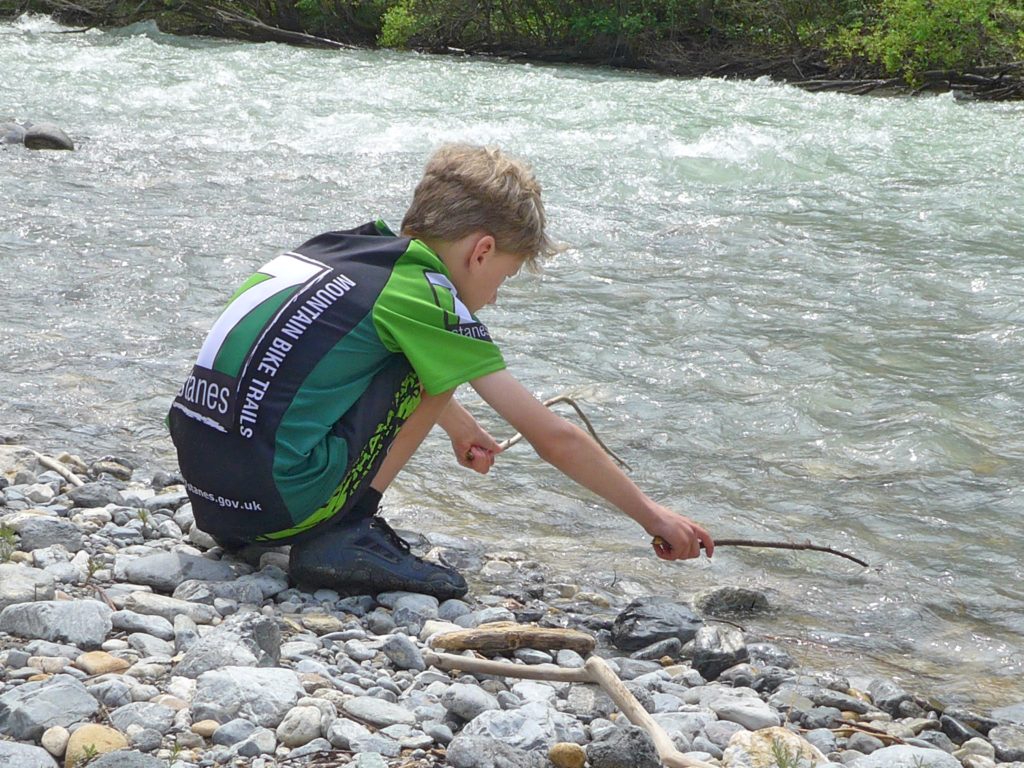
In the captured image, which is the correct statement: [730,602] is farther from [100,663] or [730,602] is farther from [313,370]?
[100,663]

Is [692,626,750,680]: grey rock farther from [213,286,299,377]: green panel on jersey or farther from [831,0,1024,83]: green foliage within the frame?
[831,0,1024,83]: green foliage

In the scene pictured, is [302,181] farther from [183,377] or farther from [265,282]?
[265,282]

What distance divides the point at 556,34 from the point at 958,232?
15.4 metres

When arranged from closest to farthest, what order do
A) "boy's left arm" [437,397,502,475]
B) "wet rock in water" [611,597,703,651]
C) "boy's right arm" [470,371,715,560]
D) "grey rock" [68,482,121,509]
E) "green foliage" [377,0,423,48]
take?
1. "boy's right arm" [470,371,715,560]
2. "wet rock in water" [611,597,703,651]
3. "boy's left arm" [437,397,502,475]
4. "grey rock" [68,482,121,509]
5. "green foliage" [377,0,423,48]

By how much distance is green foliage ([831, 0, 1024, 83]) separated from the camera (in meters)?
17.8

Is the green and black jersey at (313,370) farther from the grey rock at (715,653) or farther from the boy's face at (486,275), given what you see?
the grey rock at (715,653)

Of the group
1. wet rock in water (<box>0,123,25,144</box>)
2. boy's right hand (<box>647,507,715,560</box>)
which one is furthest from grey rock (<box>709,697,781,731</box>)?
wet rock in water (<box>0,123,25,144</box>)

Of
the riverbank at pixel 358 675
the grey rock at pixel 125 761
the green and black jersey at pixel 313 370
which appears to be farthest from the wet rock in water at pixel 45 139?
the grey rock at pixel 125 761

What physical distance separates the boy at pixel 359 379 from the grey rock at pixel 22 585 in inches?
17.2

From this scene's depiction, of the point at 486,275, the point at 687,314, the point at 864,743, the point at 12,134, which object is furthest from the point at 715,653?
the point at 12,134

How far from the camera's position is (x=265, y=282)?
3.18 meters

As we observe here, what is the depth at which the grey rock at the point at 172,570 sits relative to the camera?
321 centimetres

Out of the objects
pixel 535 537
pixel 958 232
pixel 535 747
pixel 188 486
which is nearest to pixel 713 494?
pixel 535 537

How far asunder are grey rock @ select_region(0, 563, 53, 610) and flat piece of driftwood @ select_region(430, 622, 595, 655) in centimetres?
90
